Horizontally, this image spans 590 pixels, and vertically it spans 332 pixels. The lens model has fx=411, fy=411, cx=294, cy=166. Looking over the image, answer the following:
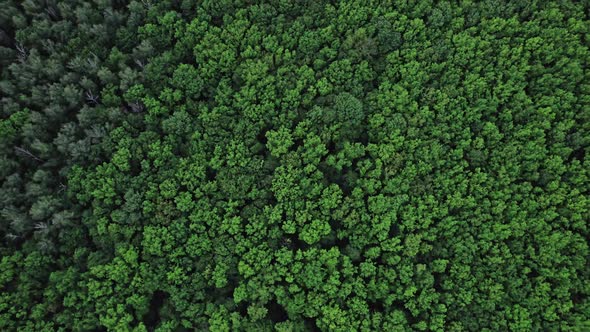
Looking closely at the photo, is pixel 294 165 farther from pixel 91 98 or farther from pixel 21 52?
pixel 21 52

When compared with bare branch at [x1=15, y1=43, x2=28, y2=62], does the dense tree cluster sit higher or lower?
lower

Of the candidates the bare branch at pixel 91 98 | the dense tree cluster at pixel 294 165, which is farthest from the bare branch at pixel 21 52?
the bare branch at pixel 91 98

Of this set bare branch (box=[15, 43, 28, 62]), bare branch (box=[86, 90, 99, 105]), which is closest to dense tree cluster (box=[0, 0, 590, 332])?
bare branch (box=[86, 90, 99, 105])

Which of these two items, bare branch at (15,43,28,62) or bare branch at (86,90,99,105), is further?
bare branch at (15,43,28,62)

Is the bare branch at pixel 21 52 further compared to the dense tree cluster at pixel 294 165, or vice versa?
the bare branch at pixel 21 52

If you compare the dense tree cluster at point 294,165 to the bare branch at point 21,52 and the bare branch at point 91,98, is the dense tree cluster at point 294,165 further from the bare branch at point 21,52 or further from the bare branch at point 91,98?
the bare branch at point 21,52

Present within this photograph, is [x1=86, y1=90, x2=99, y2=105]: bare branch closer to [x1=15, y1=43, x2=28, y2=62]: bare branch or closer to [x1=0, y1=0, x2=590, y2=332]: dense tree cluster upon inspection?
[x1=0, y1=0, x2=590, y2=332]: dense tree cluster

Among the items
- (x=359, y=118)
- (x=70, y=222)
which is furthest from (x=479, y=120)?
(x=70, y=222)

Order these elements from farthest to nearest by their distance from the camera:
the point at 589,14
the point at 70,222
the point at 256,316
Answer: the point at 589,14
the point at 70,222
the point at 256,316

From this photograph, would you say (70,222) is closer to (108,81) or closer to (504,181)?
(108,81)
